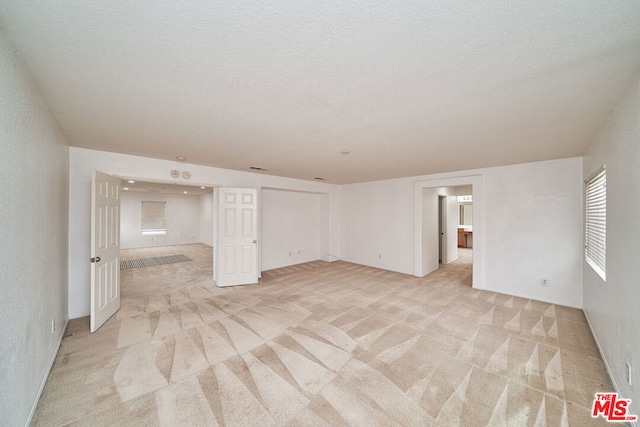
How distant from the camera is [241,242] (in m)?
4.79

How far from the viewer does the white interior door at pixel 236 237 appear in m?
4.58

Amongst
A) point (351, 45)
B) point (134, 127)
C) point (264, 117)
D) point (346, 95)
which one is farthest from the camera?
point (134, 127)

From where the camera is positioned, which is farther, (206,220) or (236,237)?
(206,220)

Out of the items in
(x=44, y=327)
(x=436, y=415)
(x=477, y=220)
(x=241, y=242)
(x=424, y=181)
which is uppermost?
(x=424, y=181)

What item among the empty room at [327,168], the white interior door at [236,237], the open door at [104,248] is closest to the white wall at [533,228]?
the empty room at [327,168]

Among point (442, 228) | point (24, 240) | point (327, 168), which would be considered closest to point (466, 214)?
point (442, 228)

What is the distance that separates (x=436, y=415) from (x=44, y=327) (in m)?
3.21

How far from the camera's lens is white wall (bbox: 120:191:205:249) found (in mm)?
9180

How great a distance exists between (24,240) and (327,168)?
3809 mm

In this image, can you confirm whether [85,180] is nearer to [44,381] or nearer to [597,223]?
[44,381]

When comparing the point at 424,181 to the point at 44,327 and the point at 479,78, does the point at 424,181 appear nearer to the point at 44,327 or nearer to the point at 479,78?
the point at 479,78

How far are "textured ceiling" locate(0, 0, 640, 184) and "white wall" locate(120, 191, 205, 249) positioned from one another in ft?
26.0

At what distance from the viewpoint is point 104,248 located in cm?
312

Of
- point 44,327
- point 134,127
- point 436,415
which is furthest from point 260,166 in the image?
point 436,415
